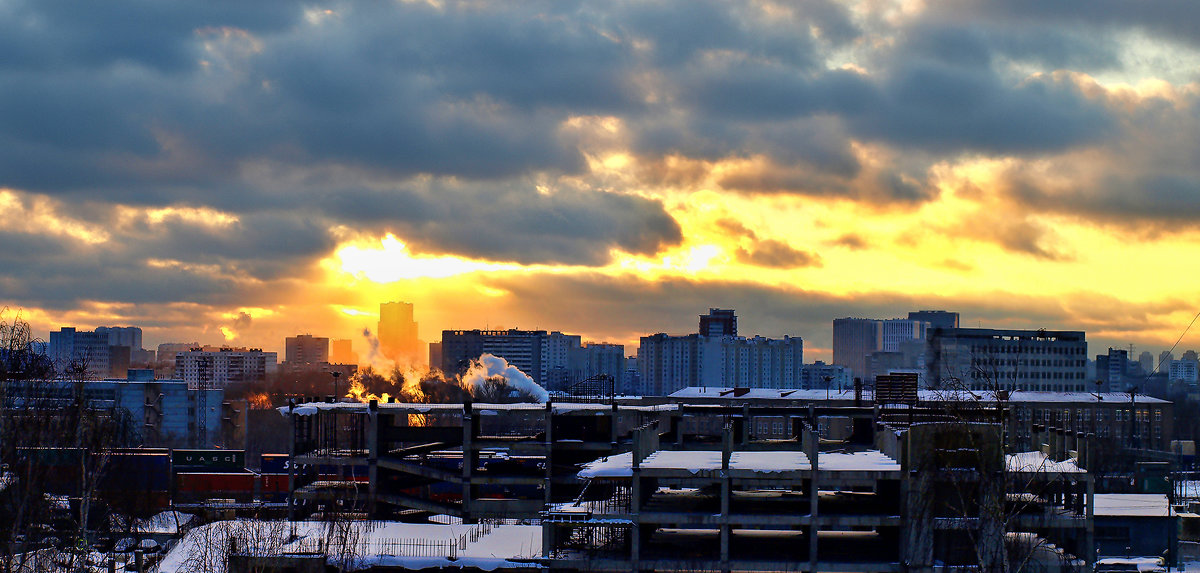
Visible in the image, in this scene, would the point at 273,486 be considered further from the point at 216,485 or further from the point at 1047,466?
the point at 1047,466

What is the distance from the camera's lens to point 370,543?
57.8 meters

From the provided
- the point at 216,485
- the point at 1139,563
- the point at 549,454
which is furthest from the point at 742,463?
the point at 216,485

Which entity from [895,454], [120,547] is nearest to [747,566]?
[895,454]

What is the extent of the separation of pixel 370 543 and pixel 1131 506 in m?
58.7

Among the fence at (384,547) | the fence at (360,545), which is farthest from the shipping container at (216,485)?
the fence at (384,547)

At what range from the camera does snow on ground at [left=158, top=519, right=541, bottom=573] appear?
53.2 meters

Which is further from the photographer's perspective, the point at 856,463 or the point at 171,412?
the point at 171,412

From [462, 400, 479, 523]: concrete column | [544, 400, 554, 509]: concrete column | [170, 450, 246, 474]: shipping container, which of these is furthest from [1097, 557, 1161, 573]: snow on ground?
[170, 450, 246, 474]: shipping container

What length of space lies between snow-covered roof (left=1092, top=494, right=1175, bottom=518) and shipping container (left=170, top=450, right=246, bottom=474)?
271ft

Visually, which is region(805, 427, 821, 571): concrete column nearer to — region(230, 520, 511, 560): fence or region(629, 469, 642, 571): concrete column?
region(629, 469, 642, 571): concrete column

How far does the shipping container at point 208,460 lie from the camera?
12403cm

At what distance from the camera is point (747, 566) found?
5291cm

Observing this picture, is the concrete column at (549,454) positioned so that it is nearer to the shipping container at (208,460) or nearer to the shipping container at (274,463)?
the shipping container at (208,460)

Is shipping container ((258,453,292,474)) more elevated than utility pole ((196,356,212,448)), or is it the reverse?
utility pole ((196,356,212,448))
